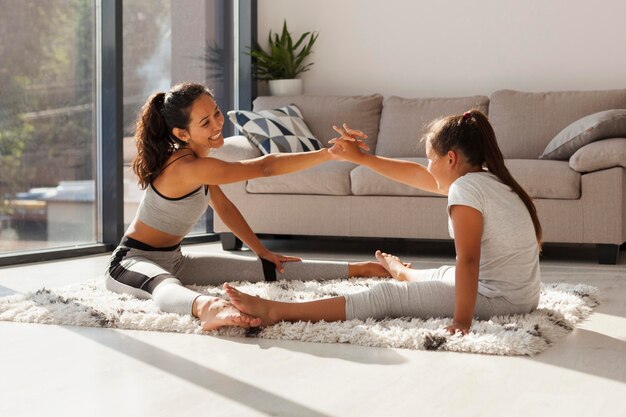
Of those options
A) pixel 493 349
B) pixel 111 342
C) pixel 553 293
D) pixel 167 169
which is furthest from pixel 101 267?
pixel 493 349

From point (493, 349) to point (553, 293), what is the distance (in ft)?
2.69

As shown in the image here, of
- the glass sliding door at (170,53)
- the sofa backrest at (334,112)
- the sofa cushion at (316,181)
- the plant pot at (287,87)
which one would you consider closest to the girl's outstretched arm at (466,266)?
the sofa cushion at (316,181)

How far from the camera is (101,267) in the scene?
381cm

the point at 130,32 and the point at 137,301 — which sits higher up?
the point at 130,32

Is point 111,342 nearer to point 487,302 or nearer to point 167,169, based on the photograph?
point 167,169

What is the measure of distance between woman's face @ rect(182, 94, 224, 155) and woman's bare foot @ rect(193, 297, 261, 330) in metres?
0.67

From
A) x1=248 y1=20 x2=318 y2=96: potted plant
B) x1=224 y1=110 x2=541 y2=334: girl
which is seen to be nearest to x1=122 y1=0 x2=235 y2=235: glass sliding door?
x1=248 y1=20 x2=318 y2=96: potted plant

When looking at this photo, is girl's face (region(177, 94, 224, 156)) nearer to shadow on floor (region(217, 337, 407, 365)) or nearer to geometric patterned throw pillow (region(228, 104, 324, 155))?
shadow on floor (region(217, 337, 407, 365))

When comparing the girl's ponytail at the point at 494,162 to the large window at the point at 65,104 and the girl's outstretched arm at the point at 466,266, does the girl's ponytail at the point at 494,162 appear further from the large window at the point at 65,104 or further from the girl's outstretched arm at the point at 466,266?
the large window at the point at 65,104

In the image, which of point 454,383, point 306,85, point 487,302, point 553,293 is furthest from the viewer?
point 306,85

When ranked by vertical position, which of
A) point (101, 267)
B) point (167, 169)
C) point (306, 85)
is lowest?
point (101, 267)

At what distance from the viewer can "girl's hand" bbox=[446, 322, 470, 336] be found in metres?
2.17

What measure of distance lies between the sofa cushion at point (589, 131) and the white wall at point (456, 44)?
3.24ft

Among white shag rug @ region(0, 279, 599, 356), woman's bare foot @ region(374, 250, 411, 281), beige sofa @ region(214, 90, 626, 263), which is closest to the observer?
white shag rug @ region(0, 279, 599, 356)
